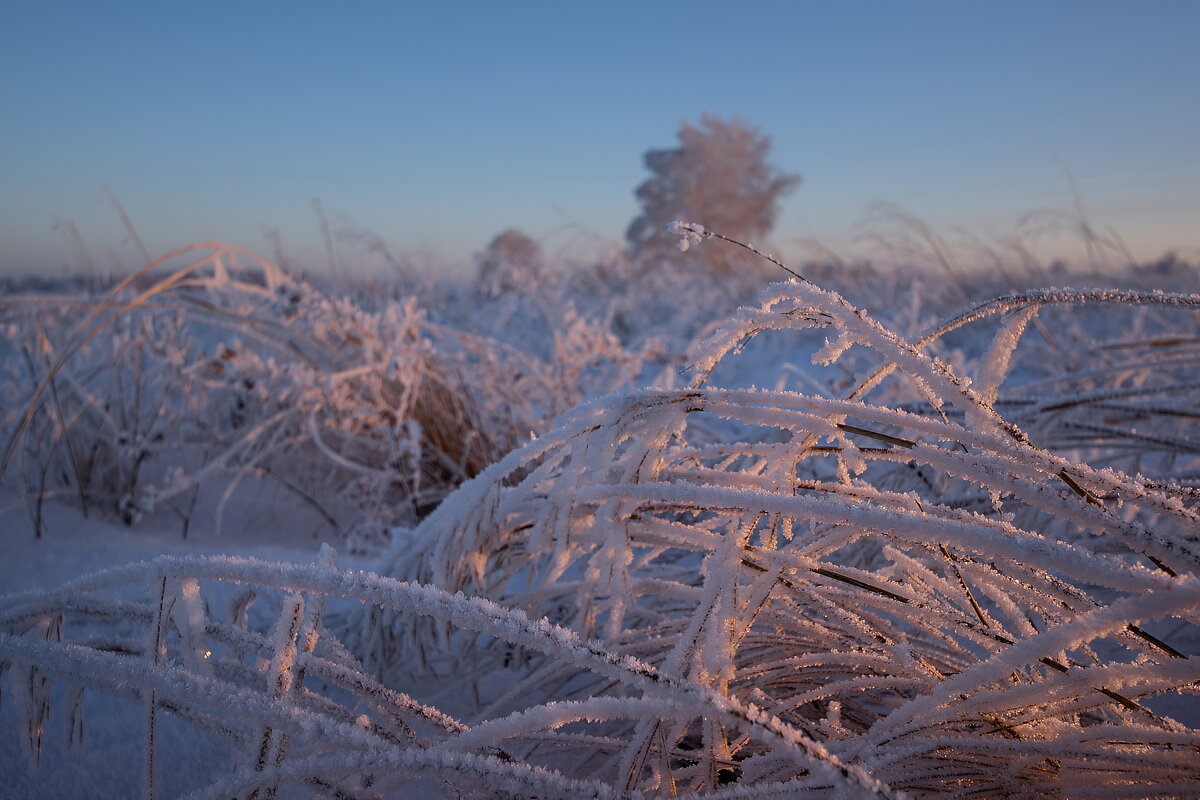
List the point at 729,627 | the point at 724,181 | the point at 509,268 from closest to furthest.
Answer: the point at 729,627 → the point at 509,268 → the point at 724,181

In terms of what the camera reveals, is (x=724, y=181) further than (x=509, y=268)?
Yes

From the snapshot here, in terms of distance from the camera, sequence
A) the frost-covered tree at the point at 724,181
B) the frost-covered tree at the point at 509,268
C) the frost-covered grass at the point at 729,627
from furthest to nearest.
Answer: the frost-covered tree at the point at 724,181
the frost-covered tree at the point at 509,268
the frost-covered grass at the point at 729,627

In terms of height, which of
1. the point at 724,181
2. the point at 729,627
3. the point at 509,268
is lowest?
the point at 729,627

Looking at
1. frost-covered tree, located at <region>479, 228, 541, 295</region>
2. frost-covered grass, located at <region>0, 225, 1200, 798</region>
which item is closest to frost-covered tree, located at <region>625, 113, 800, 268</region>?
frost-covered tree, located at <region>479, 228, 541, 295</region>

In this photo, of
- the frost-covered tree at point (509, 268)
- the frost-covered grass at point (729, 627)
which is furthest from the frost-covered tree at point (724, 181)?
the frost-covered grass at point (729, 627)

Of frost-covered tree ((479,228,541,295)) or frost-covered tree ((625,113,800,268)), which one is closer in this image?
frost-covered tree ((479,228,541,295))

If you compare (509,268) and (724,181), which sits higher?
(724,181)

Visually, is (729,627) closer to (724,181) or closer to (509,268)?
(509,268)

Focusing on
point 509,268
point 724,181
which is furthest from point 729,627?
point 724,181

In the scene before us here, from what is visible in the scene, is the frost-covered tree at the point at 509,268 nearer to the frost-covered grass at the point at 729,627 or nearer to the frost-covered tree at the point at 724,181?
the frost-covered grass at the point at 729,627

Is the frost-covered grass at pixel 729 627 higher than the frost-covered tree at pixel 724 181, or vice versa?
the frost-covered tree at pixel 724 181

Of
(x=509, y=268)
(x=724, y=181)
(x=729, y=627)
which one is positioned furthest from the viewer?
(x=724, y=181)

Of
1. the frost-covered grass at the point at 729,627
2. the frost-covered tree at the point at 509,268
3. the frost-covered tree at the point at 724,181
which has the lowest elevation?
the frost-covered grass at the point at 729,627

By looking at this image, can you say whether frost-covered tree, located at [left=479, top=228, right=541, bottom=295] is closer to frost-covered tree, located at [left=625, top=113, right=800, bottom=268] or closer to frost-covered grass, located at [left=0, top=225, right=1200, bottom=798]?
frost-covered grass, located at [left=0, top=225, right=1200, bottom=798]
